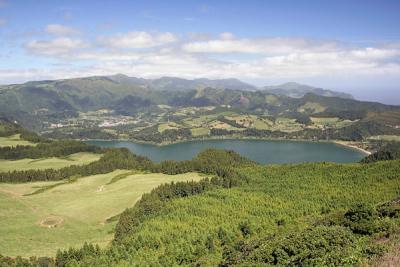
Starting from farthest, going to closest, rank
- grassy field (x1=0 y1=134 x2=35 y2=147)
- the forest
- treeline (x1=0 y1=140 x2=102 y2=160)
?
grassy field (x1=0 y1=134 x2=35 y2=147), treeline (x1=0 y1=140 x2=102 y2=160), the forest

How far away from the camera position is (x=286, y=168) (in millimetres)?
105750

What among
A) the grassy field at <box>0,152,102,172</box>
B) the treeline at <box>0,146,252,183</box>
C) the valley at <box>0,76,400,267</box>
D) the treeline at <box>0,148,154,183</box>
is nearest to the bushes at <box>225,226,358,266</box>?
the valley at <box>0,76,400,267</box>

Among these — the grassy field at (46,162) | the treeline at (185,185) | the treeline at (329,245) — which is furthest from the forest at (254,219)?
the grassy field at (46,162)

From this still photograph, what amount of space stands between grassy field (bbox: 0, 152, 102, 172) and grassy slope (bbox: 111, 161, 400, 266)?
70.2 meters

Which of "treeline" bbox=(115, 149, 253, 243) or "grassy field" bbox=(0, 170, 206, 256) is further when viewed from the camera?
"treeline" bbox=(115, 149, 253, 243)

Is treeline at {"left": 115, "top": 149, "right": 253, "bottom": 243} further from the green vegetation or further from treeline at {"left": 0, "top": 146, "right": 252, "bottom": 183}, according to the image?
the green vegetation

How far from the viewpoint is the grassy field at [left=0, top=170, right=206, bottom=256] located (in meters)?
69.5

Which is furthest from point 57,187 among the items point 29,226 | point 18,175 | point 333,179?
point 333,179

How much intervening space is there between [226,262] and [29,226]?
47.8m

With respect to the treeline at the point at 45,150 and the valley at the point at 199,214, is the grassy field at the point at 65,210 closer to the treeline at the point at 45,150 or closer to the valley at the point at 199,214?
the valley at the point at 199,214

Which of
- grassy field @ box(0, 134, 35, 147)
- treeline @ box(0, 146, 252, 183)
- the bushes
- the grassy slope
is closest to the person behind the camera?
the bushes

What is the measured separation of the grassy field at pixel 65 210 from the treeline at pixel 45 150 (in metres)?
48.8

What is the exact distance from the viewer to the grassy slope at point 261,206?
59531 millimetres

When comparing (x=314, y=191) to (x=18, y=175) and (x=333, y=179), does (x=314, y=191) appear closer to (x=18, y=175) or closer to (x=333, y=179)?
(x=333, y=179)
